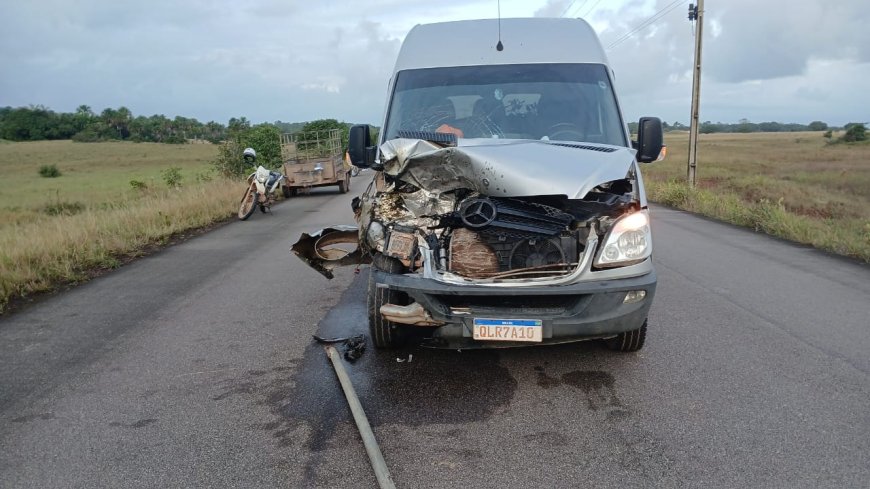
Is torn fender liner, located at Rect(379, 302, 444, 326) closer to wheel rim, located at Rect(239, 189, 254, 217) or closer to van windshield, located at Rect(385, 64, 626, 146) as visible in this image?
van windshield, located at Rect(385, 64, 626, 146)

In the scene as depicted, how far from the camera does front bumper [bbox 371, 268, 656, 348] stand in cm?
364

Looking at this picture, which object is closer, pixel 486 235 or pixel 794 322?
pixel 486 235

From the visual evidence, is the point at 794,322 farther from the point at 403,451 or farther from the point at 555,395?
the point at 403,451

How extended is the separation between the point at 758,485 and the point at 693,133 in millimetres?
17686

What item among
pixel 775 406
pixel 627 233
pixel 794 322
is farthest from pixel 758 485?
pixel 794 322

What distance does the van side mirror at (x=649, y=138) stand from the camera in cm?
529

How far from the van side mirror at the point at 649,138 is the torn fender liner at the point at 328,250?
2426 millimetres

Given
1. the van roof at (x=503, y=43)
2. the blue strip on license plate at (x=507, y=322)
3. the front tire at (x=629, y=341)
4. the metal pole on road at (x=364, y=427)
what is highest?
the van roof at (x=503, y=43)

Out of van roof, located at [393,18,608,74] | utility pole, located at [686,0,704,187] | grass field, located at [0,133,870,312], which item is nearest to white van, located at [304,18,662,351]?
van roof, located at [393,18,608,74]

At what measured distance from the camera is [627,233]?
3.83 meters

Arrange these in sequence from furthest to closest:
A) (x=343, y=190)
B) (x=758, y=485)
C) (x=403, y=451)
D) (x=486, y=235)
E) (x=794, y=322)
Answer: (x=343, y=190) < (x=794, y=322) < (x=486, y=235) < (x=403, y=451) < (x=758, y=485)

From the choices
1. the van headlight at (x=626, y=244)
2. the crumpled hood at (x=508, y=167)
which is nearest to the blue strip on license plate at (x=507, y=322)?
the van headlight at (x=626, y=244)

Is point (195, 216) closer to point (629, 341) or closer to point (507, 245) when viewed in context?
point (507, 245)

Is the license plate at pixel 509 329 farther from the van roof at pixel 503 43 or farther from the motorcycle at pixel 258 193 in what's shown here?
the motorcycle at pixel 258 193
